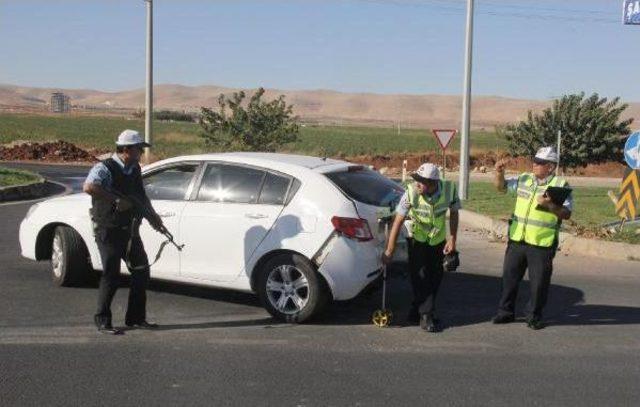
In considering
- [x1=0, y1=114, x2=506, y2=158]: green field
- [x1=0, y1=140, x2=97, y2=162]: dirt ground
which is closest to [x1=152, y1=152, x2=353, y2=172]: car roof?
[x1=0, y1=114, x2=506, y2=158]: green field

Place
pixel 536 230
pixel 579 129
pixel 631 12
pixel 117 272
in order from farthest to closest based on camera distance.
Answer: pixel 579 129 < pixel 631 12 < pixel 536 230 < pixel 117 272

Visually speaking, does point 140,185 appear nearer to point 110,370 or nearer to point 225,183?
point 225,183

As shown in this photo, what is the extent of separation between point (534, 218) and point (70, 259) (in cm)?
447

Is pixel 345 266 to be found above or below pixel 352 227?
below

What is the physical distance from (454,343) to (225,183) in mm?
2509

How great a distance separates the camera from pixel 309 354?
18.6 ft

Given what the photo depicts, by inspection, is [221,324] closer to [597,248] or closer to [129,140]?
[129,140]

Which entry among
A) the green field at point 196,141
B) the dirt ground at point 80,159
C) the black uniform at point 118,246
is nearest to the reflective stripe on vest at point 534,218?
the black uniform at point 118,246

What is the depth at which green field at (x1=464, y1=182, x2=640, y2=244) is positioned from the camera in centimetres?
1195

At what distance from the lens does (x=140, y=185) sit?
620 cm

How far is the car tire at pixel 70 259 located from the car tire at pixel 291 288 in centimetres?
209

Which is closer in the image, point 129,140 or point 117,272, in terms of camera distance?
point 129,140

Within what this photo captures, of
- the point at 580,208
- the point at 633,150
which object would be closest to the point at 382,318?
the point at 633,150

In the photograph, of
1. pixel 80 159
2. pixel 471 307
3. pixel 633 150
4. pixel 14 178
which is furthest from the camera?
pixel 80 159
